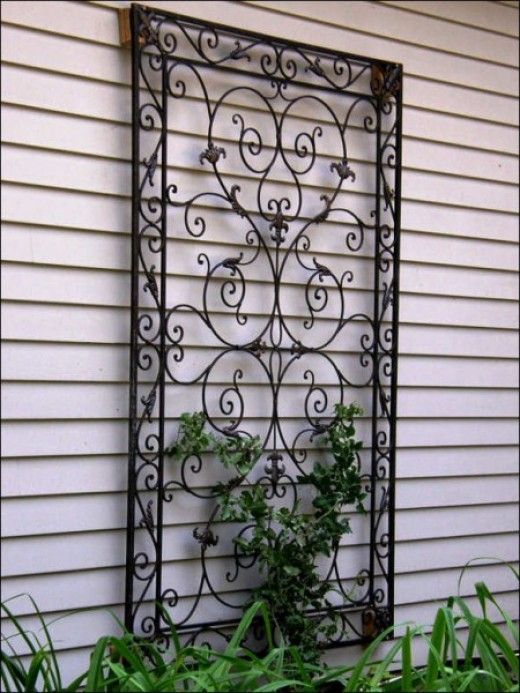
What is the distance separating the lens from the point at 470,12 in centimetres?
386

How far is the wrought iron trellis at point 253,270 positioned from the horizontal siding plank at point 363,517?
0.13 ft

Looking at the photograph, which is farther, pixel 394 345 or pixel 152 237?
pixel 394 345

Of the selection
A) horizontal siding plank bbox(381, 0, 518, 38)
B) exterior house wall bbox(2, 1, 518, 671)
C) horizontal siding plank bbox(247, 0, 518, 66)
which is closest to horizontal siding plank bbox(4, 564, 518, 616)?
exterior house wall bbox(2, 1, 518, 671)

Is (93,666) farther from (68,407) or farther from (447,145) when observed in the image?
(447,145)

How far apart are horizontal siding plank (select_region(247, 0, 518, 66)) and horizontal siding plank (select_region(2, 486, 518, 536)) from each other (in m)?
1.66

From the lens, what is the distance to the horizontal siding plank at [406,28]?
344cm

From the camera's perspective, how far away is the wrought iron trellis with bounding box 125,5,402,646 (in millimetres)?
3068

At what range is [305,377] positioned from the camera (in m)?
3.40

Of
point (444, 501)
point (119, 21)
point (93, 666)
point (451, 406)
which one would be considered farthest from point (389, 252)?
point (93, 666)

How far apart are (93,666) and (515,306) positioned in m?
2.39

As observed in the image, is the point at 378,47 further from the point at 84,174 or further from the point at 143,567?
the point at 143,567

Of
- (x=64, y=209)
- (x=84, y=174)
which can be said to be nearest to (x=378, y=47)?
(x=84, y=174)

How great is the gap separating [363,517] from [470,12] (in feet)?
6.54

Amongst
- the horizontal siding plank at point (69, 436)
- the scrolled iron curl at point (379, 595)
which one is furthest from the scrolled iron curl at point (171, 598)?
the scrolled iron curl at point (379, 595)
